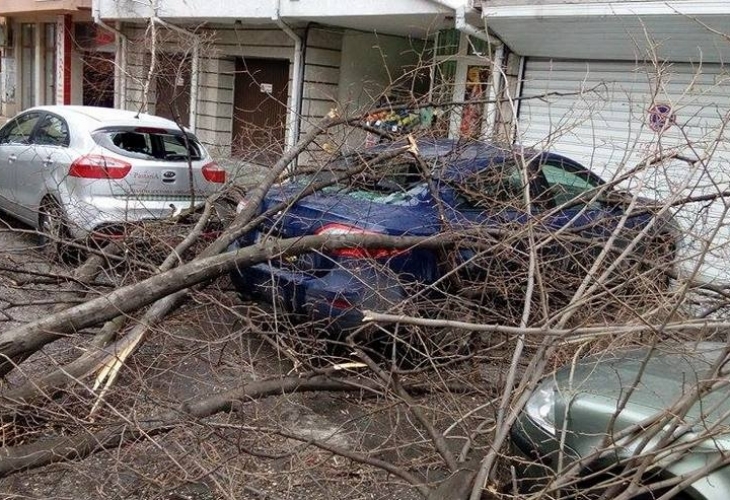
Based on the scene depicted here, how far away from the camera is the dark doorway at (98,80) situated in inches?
684

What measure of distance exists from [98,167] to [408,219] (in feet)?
11.4

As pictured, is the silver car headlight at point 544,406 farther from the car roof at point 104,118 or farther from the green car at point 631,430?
the car roof at point 104,118

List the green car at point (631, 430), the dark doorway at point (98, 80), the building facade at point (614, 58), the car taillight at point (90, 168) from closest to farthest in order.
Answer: the green car at point (631, 430) → the car taillight at point (90, 168) → the building facade at point (614, 58) → the dark doorway at point (98, 80)

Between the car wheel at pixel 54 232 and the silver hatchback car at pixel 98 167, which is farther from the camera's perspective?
the silver hatchback car at pixel 98 167

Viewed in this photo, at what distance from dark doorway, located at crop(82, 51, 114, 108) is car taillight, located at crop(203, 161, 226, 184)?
34.4 ft

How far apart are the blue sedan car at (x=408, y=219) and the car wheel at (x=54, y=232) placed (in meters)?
1.19

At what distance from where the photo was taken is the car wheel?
4.68 meters

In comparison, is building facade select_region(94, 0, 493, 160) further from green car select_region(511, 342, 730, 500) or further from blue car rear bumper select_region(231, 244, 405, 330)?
green car select_region(511, 342, 730, 500)

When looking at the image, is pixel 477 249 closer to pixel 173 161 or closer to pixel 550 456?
pixel 550 456

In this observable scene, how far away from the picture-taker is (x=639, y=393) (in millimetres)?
2941

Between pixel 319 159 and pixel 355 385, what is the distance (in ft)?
6.45

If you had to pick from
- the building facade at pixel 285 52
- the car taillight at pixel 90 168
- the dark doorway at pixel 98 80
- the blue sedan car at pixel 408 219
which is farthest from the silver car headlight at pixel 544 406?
the dark doorway at pixel 98 80

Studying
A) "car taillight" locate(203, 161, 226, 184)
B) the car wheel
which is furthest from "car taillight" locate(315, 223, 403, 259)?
"car taillight" locate(203, 161, 226, 184)

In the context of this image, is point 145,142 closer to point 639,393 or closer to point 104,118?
point 104,118
